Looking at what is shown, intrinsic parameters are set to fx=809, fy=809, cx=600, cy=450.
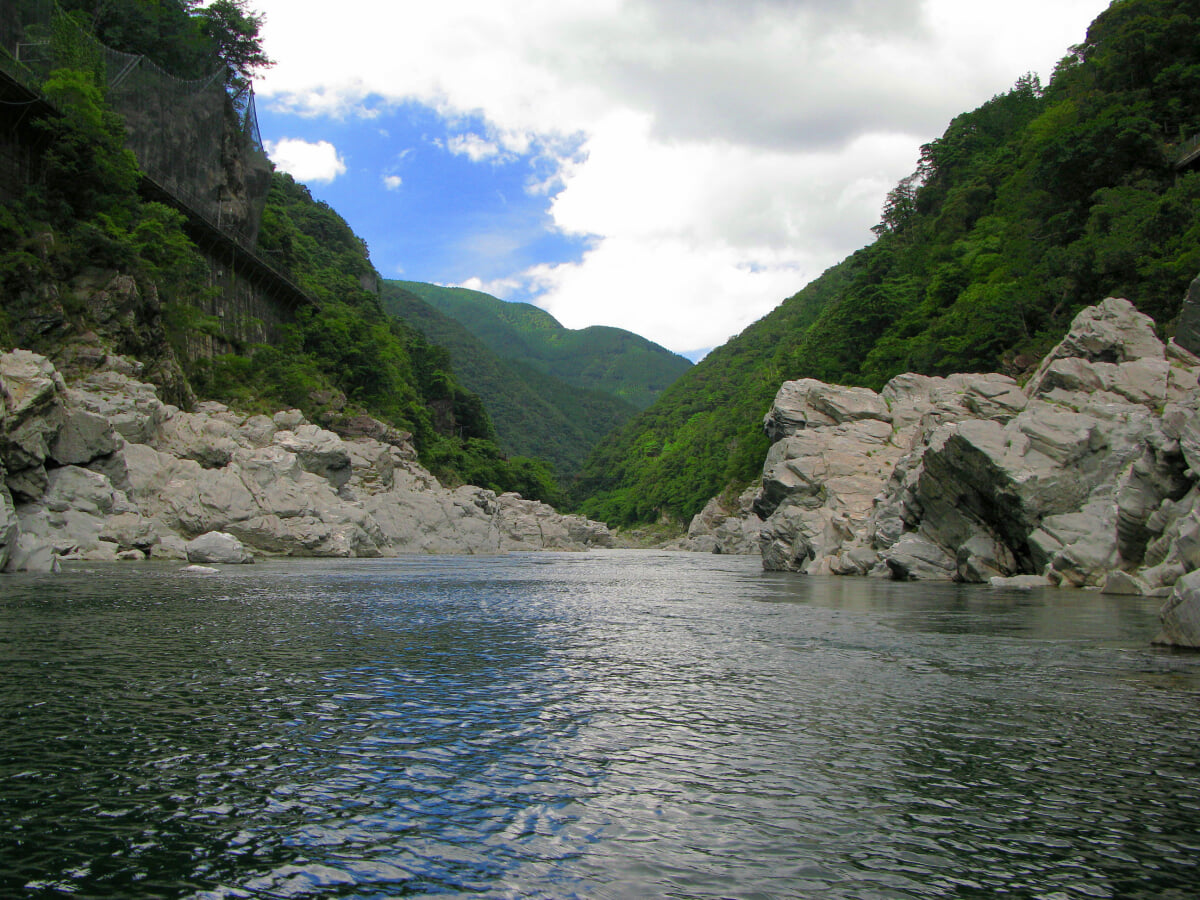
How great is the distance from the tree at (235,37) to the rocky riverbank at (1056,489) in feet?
203

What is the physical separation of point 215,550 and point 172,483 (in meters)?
4.80

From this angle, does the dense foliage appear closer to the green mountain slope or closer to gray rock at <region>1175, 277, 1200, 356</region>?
gray rock at <region>1175, 277, 1200, 356</region>

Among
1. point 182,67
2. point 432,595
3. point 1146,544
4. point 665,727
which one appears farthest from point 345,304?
point 665,727

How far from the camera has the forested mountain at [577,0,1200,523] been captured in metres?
36.4

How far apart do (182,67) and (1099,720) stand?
7182 cm

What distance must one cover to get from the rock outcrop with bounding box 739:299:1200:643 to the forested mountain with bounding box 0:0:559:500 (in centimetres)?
3389

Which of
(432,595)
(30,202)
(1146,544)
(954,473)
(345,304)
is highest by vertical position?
(345,304)

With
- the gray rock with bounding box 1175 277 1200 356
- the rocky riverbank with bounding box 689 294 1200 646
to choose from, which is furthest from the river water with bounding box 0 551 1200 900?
the gray rock with bounding box 1175 277 1200 356

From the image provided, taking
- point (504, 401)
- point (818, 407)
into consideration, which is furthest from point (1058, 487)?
point (504, 401)

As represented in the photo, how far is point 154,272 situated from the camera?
142 feet

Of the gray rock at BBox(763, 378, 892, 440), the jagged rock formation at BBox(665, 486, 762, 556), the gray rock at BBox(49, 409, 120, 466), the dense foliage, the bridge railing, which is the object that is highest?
the dense foliage

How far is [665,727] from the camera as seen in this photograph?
711cm

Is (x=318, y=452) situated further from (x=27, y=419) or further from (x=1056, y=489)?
(x=1056, y=489)

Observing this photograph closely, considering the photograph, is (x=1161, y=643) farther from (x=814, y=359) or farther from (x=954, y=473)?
(x=814, y=359)
